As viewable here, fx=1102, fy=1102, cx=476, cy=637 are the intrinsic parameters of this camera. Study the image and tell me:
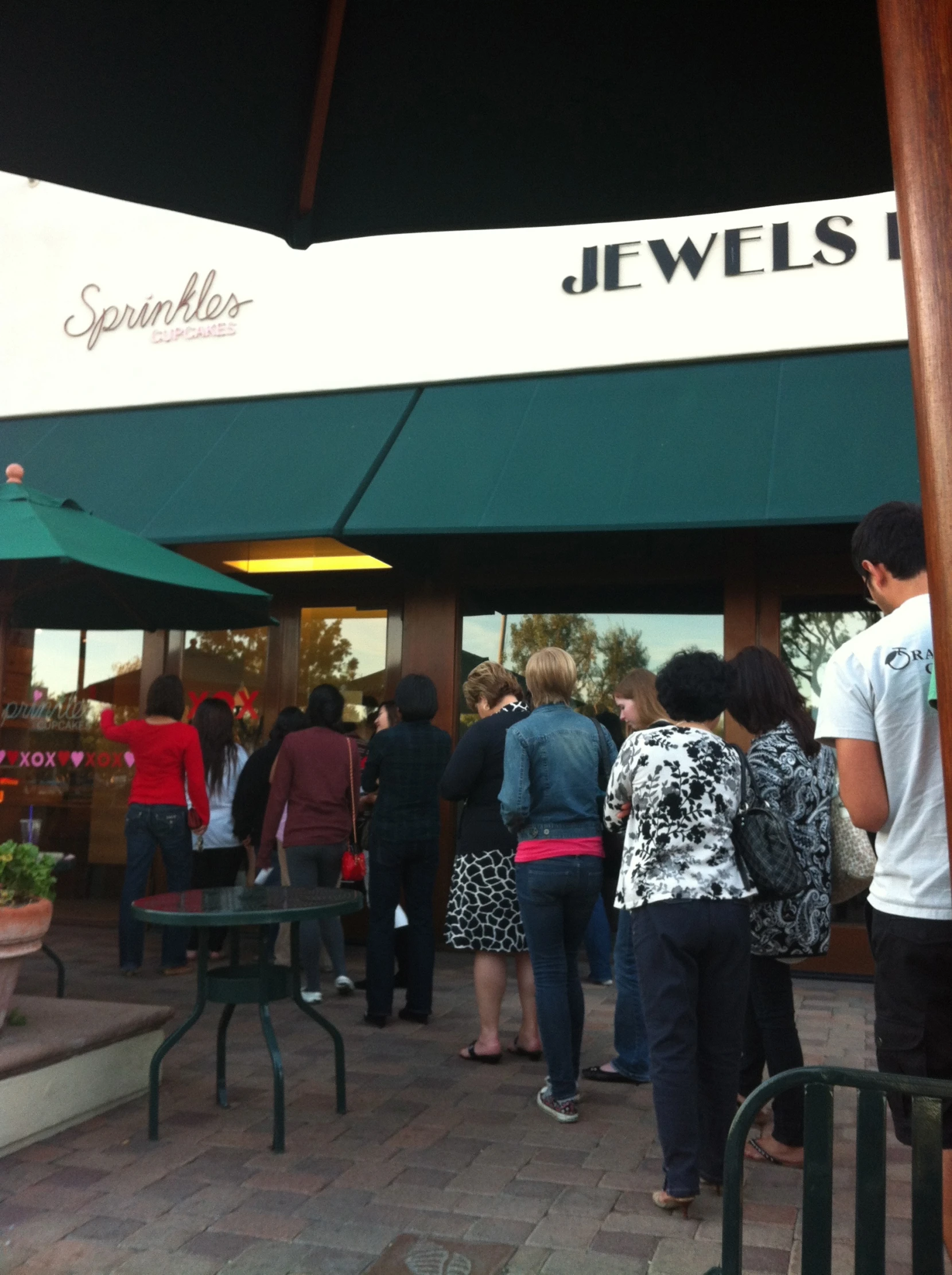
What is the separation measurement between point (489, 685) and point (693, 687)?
2.06 m

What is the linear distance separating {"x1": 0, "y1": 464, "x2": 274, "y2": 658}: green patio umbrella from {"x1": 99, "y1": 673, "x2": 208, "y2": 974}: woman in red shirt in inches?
26.7

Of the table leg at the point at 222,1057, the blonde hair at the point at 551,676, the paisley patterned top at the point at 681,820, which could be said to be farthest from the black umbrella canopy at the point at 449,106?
the table leg at the point at 222,1057

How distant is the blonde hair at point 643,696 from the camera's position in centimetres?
501

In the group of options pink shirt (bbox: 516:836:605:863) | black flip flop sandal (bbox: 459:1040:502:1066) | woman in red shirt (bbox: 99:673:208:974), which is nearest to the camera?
pink shirt (bbox: 516:836:605:863)

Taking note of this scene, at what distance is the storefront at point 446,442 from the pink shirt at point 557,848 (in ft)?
9.58

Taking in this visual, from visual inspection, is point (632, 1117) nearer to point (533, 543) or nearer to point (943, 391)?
point (943, 391)

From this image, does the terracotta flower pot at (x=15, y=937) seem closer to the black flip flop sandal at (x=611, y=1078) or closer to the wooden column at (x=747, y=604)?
the black flip flop sandal at (x=611, y=1078)

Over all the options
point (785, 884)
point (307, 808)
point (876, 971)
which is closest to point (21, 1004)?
point (307, 808)

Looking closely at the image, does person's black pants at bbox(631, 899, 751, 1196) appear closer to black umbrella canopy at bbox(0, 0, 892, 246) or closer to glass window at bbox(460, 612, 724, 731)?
black umbrella canopy at bbox(0, 0, 892, 246)

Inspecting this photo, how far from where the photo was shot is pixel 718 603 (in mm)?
8445

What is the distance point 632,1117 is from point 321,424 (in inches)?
234

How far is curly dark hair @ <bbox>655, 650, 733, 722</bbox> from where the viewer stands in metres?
3.89

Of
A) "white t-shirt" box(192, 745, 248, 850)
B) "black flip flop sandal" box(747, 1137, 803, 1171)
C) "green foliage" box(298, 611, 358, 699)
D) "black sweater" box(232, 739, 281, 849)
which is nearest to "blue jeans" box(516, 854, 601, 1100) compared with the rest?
"black flip flop sandal" box(747, 1137, 803, 1171)

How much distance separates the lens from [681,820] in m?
3.73
